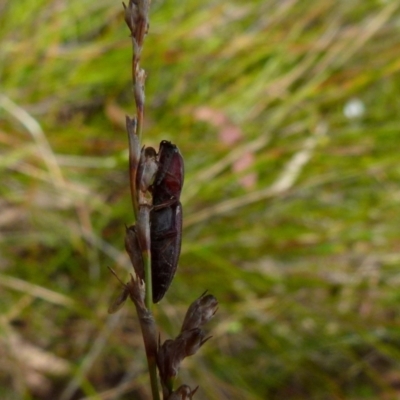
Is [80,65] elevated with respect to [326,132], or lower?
elevated

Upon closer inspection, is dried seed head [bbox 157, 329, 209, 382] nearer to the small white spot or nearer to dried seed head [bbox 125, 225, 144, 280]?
dried seed head [bbox 125, 225, 144, 280]

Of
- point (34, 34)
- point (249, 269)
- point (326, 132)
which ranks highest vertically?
point (34, 34)

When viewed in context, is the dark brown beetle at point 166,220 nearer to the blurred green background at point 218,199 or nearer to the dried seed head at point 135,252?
the dried seed head at point 135,252

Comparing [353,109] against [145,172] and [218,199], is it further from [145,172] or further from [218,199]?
[145,172]

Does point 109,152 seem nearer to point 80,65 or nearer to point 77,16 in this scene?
point 80,65

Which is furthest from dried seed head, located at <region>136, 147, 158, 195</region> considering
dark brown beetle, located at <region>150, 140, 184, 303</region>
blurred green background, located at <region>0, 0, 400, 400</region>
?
blurred green background, located at <region>0, 0, 400, 400</region>

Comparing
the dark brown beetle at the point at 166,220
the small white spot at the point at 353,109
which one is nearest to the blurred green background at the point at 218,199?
the small white spot at the point at 353,109

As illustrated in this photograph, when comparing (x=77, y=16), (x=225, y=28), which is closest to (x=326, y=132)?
(x=225, y=28)
